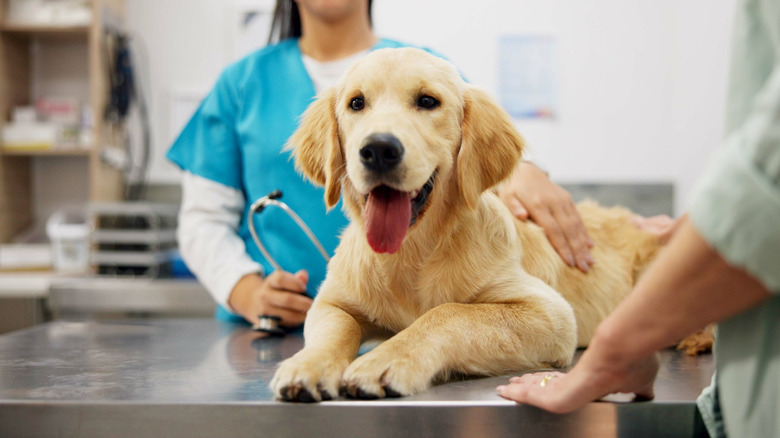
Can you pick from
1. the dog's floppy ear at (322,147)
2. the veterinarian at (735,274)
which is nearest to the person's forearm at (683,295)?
the veterinarian at (735,274)

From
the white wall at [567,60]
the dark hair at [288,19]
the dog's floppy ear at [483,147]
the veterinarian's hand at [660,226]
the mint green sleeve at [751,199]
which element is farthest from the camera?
the white wall at [567,60]

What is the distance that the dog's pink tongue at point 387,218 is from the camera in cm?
83

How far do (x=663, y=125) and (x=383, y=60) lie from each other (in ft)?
8.98

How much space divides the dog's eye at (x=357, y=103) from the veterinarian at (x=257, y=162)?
1.73ft

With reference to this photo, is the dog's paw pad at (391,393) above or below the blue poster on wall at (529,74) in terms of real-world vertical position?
below

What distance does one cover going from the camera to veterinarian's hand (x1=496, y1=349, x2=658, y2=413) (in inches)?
23.3

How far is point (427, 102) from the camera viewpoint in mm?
955

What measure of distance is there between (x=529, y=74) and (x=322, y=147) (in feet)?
8.16

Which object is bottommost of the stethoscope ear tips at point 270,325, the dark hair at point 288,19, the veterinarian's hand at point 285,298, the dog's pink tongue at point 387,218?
the stethoscope ear tips at point 270,325

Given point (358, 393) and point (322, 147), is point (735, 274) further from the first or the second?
point (322, 147)

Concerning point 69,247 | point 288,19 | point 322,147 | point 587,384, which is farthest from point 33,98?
point 587,384

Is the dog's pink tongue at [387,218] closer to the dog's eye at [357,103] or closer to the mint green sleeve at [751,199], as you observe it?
the dog's eye at [357,103]

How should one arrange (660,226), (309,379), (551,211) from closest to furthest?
1. (309,379)
2. (551,211)
3. (660,226)

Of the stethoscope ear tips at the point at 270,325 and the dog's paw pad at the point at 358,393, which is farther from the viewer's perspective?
the stethoscope ear tips at the point at 270,325
